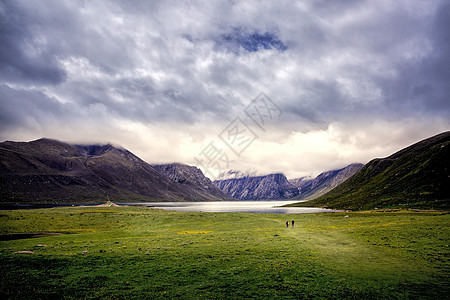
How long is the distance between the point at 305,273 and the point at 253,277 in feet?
17.1

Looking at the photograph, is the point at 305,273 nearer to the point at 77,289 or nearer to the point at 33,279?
the point at 77,289

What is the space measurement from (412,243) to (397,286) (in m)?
21.4

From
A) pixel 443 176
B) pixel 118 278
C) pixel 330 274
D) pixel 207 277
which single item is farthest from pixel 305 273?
pixel 443 176

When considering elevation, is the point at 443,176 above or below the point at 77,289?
above

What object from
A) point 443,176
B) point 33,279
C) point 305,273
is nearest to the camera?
point 33,279

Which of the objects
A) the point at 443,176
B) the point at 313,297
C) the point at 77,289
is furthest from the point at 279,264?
the point at 443,176

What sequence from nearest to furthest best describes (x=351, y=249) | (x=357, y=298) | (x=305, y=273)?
(x=357, y=298) < (x=305, y=273) < (x=351, y=249)

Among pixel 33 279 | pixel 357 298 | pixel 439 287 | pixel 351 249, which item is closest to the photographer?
pixel 357 298

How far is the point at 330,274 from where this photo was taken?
21500mm

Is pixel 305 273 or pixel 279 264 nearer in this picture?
pixel 305 273

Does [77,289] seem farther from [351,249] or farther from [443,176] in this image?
[443,176]

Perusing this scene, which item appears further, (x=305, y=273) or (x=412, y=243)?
(x=412, y=243)

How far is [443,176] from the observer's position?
15962 cm

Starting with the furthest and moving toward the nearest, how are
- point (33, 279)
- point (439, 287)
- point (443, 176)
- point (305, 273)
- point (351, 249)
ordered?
1. point (443, 176)
2. point (351, 249)
3. point (305, 273)
4. point (33, 279)
5. point (439, 287)
